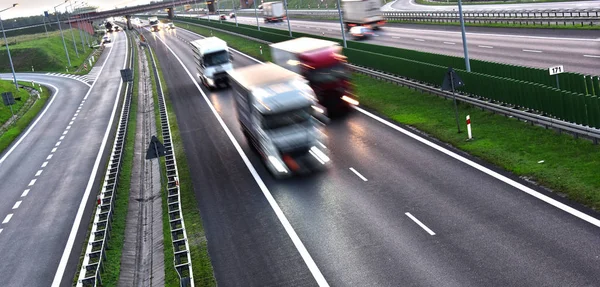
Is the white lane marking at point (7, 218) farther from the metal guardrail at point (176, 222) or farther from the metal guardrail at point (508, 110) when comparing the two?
the metal guardrail at point (508, 110)

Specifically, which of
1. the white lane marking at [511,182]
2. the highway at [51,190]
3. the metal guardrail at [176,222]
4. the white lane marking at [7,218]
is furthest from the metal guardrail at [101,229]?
→ the white lane marking at [511,182]

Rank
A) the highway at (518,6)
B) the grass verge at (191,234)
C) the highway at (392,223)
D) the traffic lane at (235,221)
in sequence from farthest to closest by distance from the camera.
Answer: the highway at (518,6), the grass verge at (191,234), the traffic lane at (235,221), the highway at (392,223)

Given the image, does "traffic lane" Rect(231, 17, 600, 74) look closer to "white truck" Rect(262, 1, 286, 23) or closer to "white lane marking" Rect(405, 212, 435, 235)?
"white lane marking" Rect(405, 212, 435, 235)

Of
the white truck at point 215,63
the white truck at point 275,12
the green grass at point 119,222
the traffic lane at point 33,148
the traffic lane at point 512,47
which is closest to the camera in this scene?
the green grass at point 119,222

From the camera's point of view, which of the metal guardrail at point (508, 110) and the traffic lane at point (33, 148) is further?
the traffic lane at point (33, 148)

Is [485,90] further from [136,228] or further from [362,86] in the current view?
[136,228]

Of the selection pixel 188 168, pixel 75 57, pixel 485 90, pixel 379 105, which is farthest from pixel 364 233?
pixel 75 57

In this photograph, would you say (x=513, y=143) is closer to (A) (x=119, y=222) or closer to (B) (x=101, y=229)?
(A) (x=119, y=222)

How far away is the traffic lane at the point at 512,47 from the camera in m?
42.3

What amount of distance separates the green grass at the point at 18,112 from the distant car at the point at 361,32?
116 feet

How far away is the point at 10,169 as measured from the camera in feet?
127

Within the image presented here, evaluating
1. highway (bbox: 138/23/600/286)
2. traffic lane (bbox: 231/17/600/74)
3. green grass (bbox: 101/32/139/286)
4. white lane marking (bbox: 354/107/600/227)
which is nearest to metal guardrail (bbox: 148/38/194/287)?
highway (bbox: 138/23/600/286)

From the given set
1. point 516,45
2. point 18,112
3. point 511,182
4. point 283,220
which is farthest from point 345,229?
point 18,112

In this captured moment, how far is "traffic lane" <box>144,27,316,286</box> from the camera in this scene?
1869 cm
